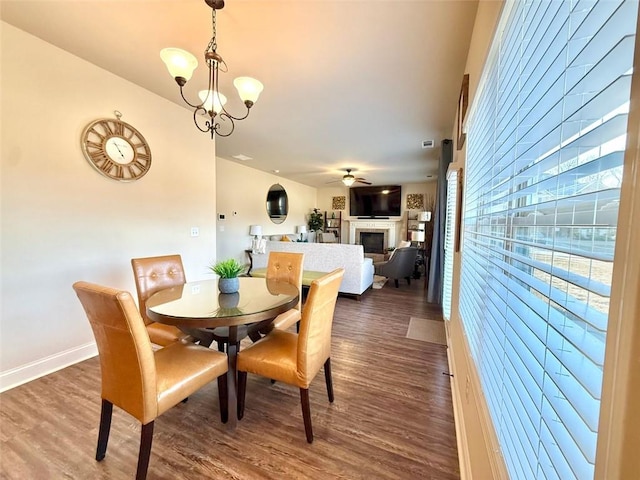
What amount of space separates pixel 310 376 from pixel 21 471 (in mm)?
1517

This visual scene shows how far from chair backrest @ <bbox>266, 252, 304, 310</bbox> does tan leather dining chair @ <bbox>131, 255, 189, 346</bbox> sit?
0.82 meters

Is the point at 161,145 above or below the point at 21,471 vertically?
above

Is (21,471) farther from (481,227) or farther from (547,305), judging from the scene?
(481,227)

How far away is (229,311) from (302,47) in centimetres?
200

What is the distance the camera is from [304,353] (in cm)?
157

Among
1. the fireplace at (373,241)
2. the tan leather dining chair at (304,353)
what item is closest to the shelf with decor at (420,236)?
the fireplace at (373,241)

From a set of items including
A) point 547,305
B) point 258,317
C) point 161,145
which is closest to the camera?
point 547,305

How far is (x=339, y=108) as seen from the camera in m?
3.16

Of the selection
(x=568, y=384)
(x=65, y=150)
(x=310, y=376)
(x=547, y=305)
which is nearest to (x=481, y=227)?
(x=547, y=305)

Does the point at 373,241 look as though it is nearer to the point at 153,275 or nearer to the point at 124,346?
the point at 153,275

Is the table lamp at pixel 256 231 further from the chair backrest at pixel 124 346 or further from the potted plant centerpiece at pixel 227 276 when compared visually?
the chair backrest at pixel 124 346

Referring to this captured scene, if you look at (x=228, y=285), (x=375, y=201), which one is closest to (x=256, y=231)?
(x=375, y=201)

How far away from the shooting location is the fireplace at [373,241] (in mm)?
8945

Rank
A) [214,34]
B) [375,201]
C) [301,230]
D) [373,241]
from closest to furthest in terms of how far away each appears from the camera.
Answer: [214,34] → [301,230] → [375,201] → [373,241]
